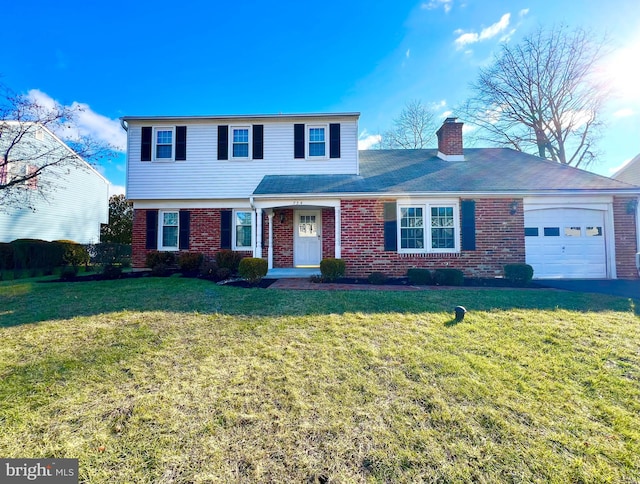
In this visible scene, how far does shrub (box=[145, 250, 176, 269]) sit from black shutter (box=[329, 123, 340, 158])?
747 cm

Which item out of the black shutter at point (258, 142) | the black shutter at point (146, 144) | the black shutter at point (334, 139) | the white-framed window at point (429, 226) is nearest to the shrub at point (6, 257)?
the black shutter at point (146, 144)

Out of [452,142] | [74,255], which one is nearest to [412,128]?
[452,142]

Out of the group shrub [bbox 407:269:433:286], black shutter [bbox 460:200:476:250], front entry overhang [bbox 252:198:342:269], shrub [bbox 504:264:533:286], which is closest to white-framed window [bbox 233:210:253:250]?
front entry overhang [bbox 252:198:342:269]

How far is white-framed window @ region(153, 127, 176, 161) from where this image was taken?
37.2 ft

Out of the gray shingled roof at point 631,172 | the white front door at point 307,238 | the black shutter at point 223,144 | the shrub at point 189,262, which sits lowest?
the shrub at point 189,262

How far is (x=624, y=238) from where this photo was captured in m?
9.30

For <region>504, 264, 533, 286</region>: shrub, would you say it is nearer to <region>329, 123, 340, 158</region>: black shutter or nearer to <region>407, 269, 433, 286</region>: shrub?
<region>407, 269, 433, 286</region>: shrub

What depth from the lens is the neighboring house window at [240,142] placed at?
11344 millimetres

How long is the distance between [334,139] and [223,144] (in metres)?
4.53

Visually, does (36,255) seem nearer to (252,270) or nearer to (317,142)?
(252,270)

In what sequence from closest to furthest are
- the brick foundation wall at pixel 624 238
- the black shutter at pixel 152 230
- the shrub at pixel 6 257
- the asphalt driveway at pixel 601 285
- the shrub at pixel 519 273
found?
the asphalt driveway at pixel 601 285 < the shrub at pixel 519 273 < the brick foundation wall at pixel 624 238 < the shrub at pixel 6 257 < the black shutter at pixel 152 230

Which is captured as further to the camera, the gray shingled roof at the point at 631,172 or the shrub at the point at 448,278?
the gray shingled roof at the point at 631,172

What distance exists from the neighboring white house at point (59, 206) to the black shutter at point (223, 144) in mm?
6979

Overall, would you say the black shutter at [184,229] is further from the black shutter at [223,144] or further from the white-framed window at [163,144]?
the black shutter at [223,144]
